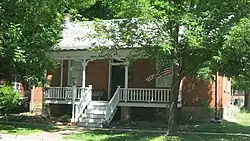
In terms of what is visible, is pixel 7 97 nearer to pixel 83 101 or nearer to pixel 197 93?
pixel 83 101

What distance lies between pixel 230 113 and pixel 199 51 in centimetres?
1397

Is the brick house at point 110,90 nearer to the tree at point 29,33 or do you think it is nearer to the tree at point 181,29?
the tree at point 29,33

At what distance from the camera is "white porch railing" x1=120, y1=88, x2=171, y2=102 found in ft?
78.4

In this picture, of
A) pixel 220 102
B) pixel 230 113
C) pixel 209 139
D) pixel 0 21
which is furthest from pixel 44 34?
pixel 230 113

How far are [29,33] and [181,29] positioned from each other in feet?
24.6

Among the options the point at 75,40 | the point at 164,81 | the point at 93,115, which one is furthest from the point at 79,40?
the point at 164,81

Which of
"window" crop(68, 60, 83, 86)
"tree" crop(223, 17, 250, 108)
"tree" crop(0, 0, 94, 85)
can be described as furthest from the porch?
"tree" crop(223, 17, 250, 108)

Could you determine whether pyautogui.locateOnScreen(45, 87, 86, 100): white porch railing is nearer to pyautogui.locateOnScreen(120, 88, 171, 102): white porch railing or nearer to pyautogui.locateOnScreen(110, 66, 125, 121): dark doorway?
pyautogui.locateOnScreen(120, 88, 171, 102): white porch railing

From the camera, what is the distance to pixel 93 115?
77.8 ft

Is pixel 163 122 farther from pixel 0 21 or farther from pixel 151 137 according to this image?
pixel 0 21

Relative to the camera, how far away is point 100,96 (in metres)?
26.7

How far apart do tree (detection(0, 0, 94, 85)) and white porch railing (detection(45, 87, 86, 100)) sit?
3686 millimetres

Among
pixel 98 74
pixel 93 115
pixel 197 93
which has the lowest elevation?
pixel 93 115

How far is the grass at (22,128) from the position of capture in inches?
768
